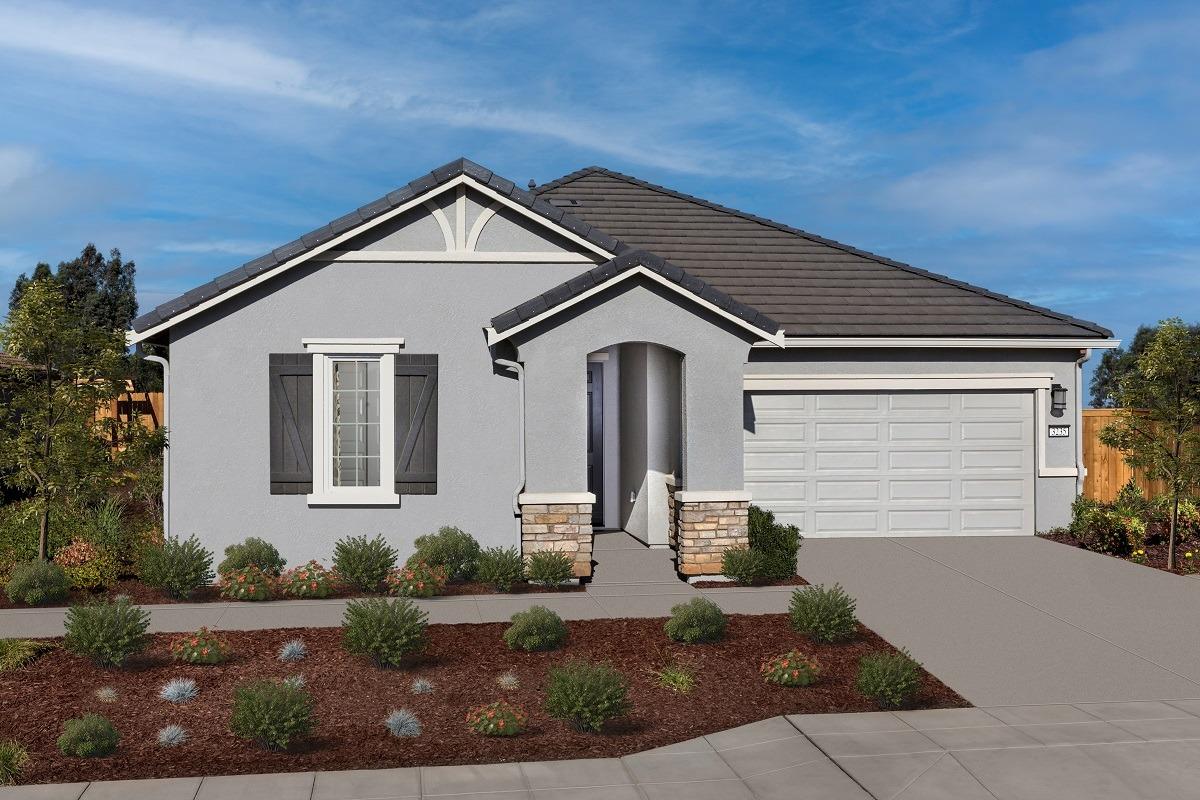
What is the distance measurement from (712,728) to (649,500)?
23.6ft

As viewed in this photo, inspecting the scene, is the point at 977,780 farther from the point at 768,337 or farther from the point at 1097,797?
the point at 768,337

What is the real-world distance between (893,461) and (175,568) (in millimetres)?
10118

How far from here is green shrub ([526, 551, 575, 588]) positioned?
12.2 meters

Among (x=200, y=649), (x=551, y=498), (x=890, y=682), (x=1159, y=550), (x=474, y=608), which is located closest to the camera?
(x=890, y=682)

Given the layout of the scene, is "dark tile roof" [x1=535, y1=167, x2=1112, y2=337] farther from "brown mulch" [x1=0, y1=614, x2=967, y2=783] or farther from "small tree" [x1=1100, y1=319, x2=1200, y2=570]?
"brown mulch" [x1=0, y1=614, x2=967, y2=783]

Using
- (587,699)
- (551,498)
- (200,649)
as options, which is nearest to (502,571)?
(551,498)

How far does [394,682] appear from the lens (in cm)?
872

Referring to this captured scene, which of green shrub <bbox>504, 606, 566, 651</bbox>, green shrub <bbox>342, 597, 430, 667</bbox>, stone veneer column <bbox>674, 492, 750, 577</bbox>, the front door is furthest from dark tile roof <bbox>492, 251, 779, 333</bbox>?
green shrub <bbox>342, 597, 430, 667</bbox>

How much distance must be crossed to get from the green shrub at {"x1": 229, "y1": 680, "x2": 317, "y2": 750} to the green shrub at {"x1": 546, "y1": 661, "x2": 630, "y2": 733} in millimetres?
1714

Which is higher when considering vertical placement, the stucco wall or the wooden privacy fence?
the stucco wall

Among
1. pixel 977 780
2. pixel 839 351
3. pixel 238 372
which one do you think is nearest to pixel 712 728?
pixel 977 780

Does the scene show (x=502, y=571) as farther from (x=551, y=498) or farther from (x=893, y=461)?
(x=893, y=461)

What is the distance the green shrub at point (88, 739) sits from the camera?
7.21 m

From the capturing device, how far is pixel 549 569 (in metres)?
12.2
